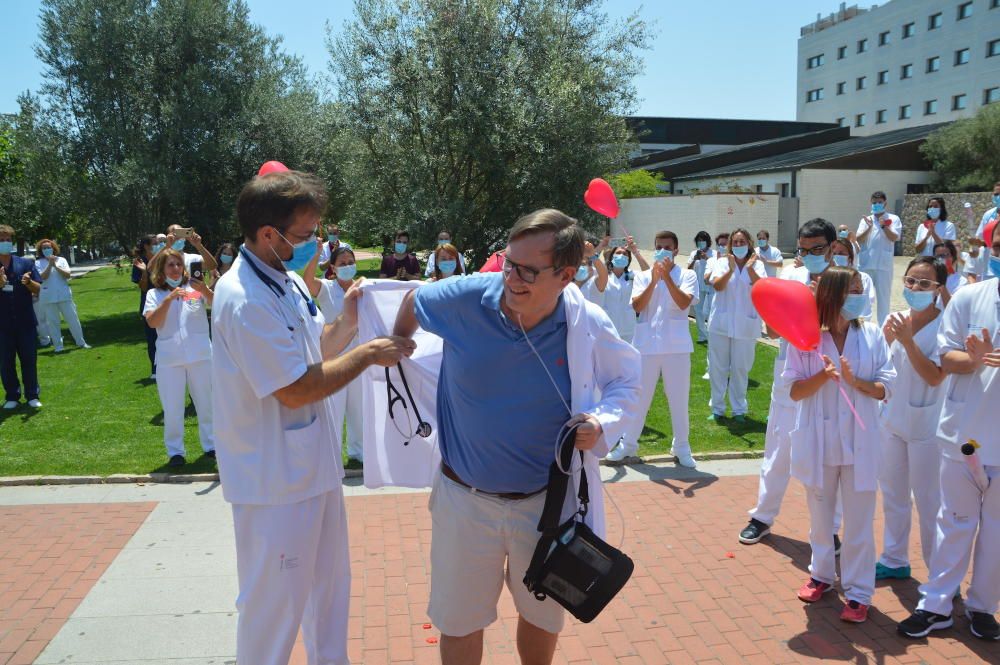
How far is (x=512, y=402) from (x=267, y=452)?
1.04 m

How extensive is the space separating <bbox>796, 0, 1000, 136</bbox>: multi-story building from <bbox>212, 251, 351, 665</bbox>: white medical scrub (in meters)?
56.8

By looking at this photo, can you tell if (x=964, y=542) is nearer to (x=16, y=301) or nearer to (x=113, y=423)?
(x=113, y=423)

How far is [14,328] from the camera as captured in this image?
396 inches

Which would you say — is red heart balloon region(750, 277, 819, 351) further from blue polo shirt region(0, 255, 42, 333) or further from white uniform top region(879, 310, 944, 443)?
blue polo shirt region(0, 255, 42, 333)

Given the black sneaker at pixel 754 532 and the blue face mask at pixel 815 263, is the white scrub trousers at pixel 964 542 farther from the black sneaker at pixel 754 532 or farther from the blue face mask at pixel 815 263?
the blue face mask at pixel 815 263

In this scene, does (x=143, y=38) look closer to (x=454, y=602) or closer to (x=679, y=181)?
(x=454, y=602)

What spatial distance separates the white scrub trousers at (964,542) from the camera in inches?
169

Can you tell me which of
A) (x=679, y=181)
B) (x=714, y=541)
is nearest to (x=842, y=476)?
(x=714, y=541)

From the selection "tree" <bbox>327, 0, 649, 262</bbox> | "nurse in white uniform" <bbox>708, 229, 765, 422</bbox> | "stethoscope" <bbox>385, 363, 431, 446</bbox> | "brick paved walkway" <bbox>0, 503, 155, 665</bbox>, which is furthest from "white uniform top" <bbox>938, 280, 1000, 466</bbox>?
"tree" <bbox>327, 0, 649, 262</bbox>

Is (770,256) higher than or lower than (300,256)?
lower

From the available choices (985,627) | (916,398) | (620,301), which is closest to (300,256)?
(916,398)

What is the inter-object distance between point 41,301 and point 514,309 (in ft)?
48.4

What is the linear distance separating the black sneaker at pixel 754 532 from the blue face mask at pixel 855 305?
204cm

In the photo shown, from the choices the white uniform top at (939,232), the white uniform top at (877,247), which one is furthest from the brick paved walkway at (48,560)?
the white uniform top at (939,232)
